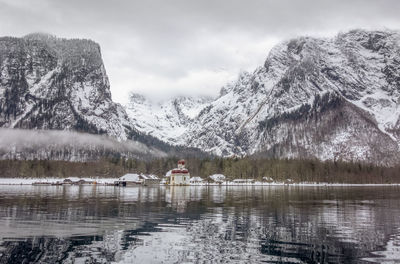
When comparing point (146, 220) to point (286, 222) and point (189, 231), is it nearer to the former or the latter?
point (189, 231)

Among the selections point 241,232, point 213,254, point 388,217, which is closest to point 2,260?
point 213,254

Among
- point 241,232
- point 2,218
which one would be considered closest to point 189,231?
point 241,232

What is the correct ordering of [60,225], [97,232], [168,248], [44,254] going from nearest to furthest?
1. [44,254]
2. [168,248]
3. [97,232]
4. [60,225]

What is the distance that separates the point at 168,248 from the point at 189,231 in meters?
7.78

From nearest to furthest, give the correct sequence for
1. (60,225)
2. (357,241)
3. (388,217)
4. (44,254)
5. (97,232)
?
(44,254), (357,241), (97,232), (60,225), (388,217)

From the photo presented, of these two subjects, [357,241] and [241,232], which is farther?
[241,232]

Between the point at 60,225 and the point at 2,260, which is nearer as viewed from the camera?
the point at 2,260

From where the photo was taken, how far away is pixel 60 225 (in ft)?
118

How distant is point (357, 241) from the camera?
1170 inches

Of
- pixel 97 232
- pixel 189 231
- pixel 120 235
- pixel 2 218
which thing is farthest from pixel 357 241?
pixel 2 218

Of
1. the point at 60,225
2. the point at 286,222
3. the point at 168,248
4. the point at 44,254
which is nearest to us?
the point at 44,254

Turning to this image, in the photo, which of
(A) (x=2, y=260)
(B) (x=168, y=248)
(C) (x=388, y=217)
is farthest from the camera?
(C) (x=388, y=217)

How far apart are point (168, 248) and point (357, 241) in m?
15.4

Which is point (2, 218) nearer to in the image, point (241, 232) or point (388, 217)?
Answer: point (241, 232)
